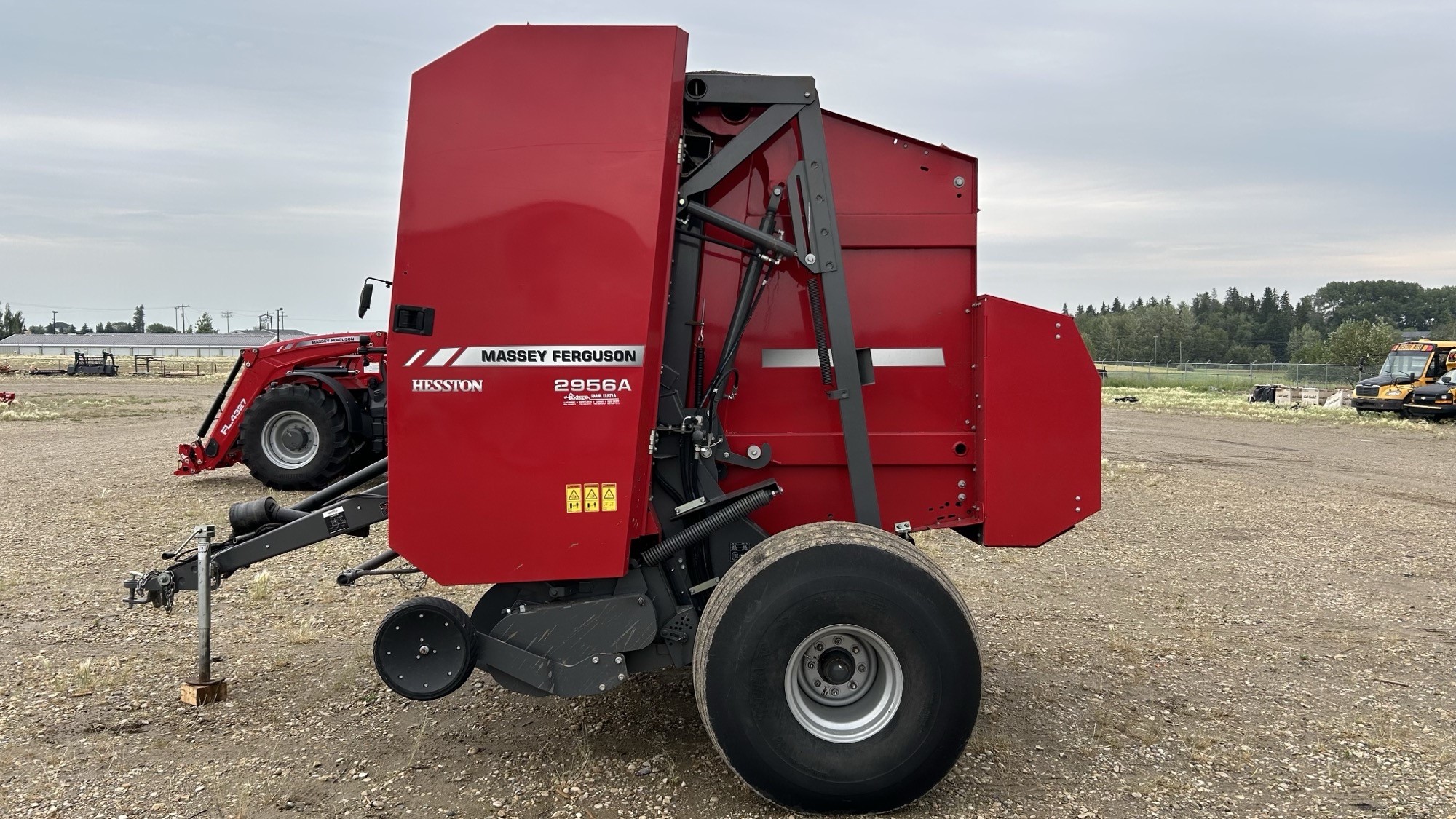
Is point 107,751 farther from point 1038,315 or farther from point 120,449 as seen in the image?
point 120,449

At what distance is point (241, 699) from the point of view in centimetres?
481

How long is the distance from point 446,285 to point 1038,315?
8.35 feet

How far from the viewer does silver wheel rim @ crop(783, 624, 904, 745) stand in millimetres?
3625

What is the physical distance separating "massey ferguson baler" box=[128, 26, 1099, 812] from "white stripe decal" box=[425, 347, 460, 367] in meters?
0.01

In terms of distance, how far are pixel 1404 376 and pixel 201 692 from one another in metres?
33.0

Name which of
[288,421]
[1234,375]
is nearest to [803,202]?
[288,421]

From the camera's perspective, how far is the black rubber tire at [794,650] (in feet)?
11.6

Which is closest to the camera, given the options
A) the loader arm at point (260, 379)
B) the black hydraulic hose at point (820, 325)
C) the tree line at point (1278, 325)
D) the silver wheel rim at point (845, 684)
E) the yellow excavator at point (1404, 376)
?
the silver wheel rim at point (845, 684)

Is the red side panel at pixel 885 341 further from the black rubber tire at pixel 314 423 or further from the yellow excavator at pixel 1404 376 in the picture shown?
the yellow excavator at pixel 1404 376

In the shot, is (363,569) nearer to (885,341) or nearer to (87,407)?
(885,341)

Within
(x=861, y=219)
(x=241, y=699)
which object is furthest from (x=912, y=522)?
(x=241, y=699)

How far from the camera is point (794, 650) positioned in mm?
3561

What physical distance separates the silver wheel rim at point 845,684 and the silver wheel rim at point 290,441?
9183 mm

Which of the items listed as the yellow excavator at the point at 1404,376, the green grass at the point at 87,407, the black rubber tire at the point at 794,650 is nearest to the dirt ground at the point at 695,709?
the black rubber tire at the point at 794,650
